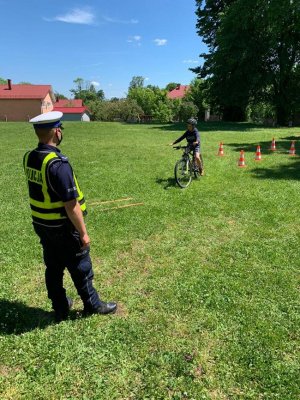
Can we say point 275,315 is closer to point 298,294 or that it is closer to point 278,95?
point 298,294

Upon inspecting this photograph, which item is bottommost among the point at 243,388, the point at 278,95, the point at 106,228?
the point at 243,388

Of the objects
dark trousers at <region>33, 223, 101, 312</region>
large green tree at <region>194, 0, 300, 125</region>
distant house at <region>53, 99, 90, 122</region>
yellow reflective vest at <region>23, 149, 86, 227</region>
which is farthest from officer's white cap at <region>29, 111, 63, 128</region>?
distant house at <region>53, 99, 90, 122</region>

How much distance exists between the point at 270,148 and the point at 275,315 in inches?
509

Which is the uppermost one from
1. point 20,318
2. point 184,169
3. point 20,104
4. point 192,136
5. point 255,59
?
point 255,59

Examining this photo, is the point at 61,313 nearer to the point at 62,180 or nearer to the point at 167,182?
the point at 62,180

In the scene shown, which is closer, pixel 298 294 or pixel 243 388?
pixel 243 388

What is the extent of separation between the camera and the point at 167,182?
10.0 m

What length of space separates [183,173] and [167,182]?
777mm

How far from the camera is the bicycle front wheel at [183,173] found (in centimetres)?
925

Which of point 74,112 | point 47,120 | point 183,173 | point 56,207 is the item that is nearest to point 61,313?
point 56,207

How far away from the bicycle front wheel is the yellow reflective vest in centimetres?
596

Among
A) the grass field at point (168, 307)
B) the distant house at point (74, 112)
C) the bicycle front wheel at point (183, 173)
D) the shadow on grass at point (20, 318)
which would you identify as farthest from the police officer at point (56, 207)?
the distant house at point (74, 112)

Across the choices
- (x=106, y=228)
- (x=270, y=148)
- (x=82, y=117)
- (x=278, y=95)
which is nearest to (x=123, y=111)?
(x=82, y=117)

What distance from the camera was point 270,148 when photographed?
15766mm
